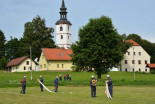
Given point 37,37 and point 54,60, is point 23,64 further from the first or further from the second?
point 37,37

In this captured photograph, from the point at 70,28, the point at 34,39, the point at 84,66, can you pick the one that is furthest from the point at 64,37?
the point at 84,66

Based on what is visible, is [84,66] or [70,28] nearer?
[84,66]

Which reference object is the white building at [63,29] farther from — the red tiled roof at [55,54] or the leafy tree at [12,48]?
the red tiled roof at [55,54]

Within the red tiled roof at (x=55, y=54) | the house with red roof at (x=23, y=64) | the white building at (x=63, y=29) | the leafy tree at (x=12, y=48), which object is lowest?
the house with red roof at (x=23, y=64)

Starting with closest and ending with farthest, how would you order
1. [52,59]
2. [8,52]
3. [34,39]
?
[52,59] < [34,39] < [8,52]

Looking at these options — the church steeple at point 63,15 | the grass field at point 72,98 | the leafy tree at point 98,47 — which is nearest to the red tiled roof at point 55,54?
the church steeple at point 63,15

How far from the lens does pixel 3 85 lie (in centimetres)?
4694

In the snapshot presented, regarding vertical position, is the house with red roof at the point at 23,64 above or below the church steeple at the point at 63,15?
below

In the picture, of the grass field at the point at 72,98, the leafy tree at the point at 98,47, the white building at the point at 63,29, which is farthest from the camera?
the white building at the point at 63,29

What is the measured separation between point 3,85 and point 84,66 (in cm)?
2013

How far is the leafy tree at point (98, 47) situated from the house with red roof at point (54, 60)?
36219 mm

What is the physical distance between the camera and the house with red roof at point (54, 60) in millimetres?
98062

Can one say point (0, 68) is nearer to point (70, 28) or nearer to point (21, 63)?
point (21, 63)

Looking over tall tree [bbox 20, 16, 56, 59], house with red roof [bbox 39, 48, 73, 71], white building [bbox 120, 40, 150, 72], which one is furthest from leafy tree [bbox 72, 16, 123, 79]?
white building [bbox 120, 40, 150, 72]
